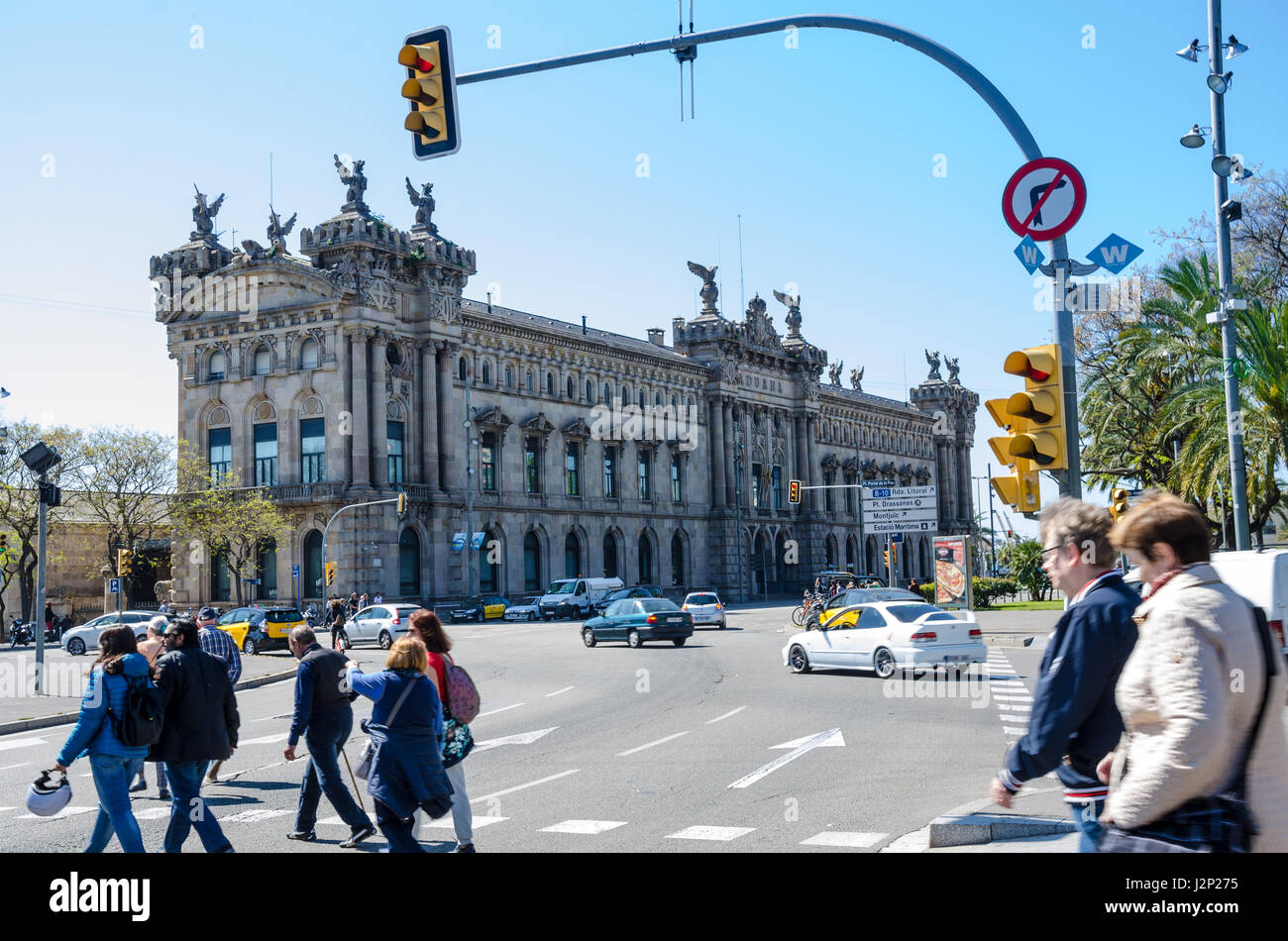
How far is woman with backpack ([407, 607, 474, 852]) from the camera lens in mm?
8695

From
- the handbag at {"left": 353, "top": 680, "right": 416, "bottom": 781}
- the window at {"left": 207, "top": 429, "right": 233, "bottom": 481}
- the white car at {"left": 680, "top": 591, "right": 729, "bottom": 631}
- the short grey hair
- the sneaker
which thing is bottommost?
the white car at {"left": 680, "top": 591, "right": 729, "bottom": 631}

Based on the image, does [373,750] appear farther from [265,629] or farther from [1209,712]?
[265,629]

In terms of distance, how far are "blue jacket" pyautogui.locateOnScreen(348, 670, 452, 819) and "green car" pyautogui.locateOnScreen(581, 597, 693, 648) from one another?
2912 cm

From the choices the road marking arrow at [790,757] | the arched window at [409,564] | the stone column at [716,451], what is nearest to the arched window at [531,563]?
the arched window at [409,564]

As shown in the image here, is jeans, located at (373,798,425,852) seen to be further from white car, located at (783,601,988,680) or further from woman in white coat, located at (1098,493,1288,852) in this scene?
white car, located at (783,601,988,680)

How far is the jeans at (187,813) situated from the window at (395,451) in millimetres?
55741

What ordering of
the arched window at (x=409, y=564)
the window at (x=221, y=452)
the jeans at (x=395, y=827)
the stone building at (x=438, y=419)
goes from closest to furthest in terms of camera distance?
the jeans at (x=395, y=827), the stone building at (x=438, y=419), the arched window at (x=409, y=564), the window at (x=221, y=452)

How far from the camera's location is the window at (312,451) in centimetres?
6300

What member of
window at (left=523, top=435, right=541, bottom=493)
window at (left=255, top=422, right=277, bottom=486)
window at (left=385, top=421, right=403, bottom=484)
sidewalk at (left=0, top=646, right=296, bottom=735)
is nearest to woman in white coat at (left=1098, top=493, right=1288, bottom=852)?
sidewalk at (left=0, top=646, right=296, bottom=735)

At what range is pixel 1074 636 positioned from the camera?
504 cm

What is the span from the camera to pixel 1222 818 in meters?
4.23

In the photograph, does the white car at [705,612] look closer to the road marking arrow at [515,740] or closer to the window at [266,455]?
the window at [266,455]
